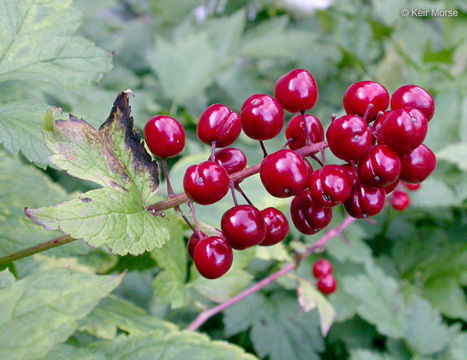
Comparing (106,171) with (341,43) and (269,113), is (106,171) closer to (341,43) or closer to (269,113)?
(269,113)

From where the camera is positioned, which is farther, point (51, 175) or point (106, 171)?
point (51, 175)

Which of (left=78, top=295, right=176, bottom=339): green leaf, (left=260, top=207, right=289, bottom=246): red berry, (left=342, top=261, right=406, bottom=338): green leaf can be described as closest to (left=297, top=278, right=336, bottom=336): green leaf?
(left=342, top=261, right=406, bottom=338): green leaf

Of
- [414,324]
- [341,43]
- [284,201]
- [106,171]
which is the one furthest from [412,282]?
[106,171]

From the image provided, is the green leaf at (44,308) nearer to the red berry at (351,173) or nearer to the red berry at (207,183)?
the red berry at (207,183)

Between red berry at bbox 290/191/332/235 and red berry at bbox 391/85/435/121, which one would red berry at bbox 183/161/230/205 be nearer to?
red berry at bbox 290/191/332/235

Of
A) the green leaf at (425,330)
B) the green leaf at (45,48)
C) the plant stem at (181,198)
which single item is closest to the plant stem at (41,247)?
the plant stem at (181,198)

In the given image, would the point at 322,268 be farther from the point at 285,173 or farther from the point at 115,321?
the point at 285,173
